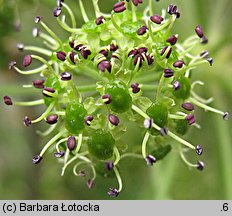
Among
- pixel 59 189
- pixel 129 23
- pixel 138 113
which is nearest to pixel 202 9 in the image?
pixel 129 23

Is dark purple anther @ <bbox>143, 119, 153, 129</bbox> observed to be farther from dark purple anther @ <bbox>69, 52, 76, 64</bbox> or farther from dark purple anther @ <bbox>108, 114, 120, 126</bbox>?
dark purple anther @ <bbox>69, 52, 76, 64</bbox>

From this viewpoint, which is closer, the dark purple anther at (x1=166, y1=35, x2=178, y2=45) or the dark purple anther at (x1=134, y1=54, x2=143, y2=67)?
the dark purple anther at (x1=134, y1=54, x2=143, y2=67)

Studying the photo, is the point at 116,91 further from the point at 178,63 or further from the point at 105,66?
the point at 178,63

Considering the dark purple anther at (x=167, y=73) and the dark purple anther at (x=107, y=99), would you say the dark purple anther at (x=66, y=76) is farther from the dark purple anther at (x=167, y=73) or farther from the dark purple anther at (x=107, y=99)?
the dark purple anther at (x=167, y=73)

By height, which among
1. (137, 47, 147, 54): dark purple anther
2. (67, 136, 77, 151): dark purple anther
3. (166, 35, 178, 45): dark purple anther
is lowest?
(67, 136, 77, 151): dark purple anther

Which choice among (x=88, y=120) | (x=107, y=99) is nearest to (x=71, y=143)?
(x=88, y=120)
